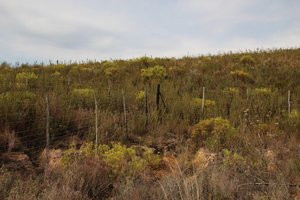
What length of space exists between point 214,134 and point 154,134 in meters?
1.79

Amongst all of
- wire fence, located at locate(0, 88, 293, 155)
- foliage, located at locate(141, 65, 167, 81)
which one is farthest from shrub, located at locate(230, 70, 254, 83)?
wire fence, located at locate(0, 88, 293, 155)

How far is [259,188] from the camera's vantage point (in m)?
6.97

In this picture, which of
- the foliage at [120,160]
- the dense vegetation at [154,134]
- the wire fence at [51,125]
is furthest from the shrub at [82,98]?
the foliage at [120,160]

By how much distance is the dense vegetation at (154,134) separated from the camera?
680cm

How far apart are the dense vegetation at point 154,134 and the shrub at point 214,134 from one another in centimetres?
3

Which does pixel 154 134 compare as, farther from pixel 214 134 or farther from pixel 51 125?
pixel 51 125

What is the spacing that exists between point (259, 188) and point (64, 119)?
635 centimetres

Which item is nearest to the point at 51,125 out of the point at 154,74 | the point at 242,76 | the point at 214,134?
the point at 214,134

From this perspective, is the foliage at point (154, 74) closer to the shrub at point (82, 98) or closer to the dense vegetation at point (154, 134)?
the dense vegetation at point (154, 134)

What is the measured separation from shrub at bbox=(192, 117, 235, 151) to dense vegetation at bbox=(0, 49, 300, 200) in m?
0.03

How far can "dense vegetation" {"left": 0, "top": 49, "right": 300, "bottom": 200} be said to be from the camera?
6797 millimetres

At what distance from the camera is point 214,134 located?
11.4 meters

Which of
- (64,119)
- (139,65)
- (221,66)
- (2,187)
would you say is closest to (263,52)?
(221,66)

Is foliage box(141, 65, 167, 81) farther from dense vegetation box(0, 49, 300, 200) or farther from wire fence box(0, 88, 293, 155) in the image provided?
wire fence box(0, 88, 293, 155)
